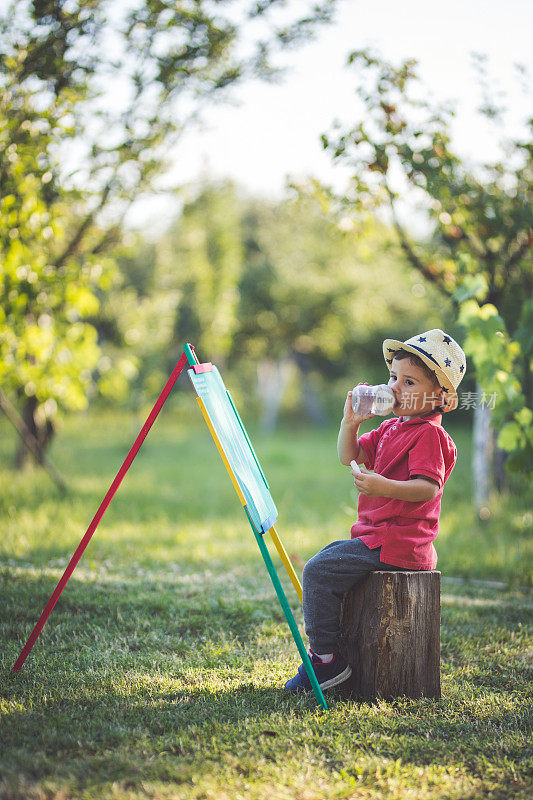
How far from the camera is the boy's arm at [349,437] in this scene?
10.4 ft

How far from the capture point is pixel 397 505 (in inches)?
123

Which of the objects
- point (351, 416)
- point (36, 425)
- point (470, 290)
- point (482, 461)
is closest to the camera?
point (351, 416)

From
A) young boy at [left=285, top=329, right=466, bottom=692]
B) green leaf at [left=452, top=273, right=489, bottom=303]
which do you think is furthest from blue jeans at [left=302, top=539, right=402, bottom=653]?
green leaf at [left=452, top=273, right=489, bottom=303]

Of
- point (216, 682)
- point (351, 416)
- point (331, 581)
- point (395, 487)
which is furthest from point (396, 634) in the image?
point (351, 416)

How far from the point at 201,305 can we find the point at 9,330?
11.9 meters

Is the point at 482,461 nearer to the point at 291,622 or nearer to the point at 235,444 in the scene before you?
the point at 235,444

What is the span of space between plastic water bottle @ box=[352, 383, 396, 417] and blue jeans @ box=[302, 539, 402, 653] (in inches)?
24.1

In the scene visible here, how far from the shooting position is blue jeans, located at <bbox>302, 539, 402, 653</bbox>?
3.19 m

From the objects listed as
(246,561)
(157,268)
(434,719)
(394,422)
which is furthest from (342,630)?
(157,268)

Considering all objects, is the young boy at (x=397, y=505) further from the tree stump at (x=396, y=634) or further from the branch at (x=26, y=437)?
the branch at (x=26, y=437)

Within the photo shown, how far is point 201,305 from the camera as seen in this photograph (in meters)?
18.5

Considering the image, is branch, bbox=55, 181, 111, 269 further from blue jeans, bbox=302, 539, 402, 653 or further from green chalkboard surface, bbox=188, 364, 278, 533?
blue jeans, bbox=302, 539, 402, 653

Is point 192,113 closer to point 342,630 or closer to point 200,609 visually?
point 200,609

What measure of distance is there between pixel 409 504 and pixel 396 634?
60cm
